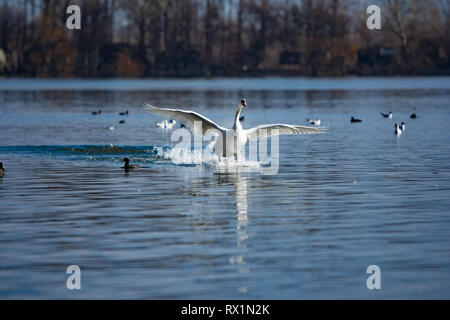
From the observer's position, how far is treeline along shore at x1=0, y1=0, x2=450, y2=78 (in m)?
150

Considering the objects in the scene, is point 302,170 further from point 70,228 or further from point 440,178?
point 70,228

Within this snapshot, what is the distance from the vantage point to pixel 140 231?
46.7 ft

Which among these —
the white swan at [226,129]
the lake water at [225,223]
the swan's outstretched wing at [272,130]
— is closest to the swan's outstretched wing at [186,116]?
the white swan at [226,129]

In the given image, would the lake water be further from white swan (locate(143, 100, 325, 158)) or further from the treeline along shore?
the treeline along shore

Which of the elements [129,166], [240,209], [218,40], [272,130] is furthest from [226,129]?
[218,40]

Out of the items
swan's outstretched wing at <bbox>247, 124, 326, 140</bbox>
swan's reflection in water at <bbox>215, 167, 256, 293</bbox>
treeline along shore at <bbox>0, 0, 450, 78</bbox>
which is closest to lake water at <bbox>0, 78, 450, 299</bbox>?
swan's reflection in water at <bbox>215, 167, 256, 293</bbox>

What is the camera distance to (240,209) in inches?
645

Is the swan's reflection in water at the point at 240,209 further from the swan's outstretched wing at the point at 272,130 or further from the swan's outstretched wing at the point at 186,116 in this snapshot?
the swan's outstretched wing at the point at 186,116

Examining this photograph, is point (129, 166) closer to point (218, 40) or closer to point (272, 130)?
point (272, 130)

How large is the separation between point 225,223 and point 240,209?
4.79ft

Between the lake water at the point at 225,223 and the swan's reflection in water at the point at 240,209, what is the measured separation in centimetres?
3

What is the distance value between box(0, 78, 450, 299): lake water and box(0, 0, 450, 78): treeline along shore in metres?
122
